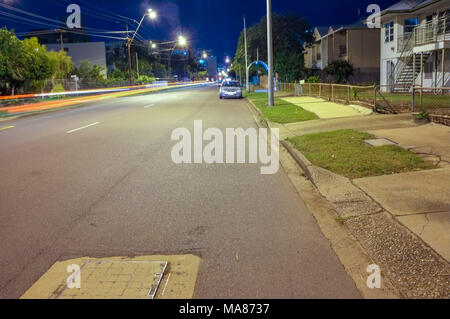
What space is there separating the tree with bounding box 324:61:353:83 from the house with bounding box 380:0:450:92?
6.58 meters

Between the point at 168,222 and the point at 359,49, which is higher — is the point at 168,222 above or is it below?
below

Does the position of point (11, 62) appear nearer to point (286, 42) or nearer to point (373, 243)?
point (286, 42)

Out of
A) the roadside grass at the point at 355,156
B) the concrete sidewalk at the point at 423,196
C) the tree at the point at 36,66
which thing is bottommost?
the concrete sidewalk at the point at 423,196

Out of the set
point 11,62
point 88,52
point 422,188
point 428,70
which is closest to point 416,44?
point 428,70

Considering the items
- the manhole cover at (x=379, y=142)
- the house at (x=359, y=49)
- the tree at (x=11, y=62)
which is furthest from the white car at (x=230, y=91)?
the manhole cover at (x=379, y=142)

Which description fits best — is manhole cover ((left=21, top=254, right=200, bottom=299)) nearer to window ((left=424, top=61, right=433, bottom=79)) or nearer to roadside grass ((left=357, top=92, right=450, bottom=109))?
roadside grass ((left=357, top=92, right=450, bottom=109))

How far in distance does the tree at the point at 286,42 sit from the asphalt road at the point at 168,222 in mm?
41960

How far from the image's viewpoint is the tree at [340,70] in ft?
137

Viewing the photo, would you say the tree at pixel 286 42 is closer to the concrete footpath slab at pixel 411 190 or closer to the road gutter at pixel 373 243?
the concrete footpath slab at pixel 411 190

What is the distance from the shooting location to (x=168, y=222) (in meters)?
5.93

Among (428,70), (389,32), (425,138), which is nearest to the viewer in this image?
(425,138)

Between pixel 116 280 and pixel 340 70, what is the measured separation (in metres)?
40.3

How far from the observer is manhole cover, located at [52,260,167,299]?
4.01 meters

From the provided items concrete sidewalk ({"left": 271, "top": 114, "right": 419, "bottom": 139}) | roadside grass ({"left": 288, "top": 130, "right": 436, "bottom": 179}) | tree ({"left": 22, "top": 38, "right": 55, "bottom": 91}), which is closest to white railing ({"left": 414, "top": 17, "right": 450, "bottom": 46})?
concrete sidewalk ({"left": 271, "top": 114, "right": 419, "bottom": 139})
